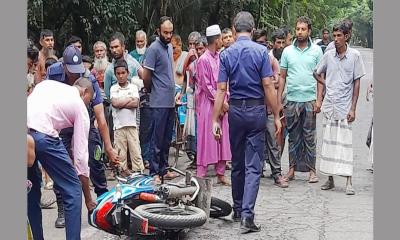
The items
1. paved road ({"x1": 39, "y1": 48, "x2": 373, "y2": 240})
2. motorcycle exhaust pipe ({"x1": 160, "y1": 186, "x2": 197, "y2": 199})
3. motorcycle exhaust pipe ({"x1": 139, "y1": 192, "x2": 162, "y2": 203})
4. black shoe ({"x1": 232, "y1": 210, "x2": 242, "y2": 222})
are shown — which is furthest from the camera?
black shoe ({"x1": 232, "y1": 210, "x2": 242, "y2": 222})

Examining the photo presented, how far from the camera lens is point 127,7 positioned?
12.8m

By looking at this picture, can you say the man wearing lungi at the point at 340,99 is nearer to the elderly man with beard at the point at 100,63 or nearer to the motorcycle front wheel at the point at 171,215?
the motorcycle front wheel at the point at 171,215

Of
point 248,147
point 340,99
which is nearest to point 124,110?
point 248,147

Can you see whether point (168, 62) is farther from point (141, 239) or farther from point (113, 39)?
point (141, 239)

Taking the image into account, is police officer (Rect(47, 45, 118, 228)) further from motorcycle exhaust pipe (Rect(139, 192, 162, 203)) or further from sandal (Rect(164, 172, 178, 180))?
sandal (Rect(164, 172, 178, 180))

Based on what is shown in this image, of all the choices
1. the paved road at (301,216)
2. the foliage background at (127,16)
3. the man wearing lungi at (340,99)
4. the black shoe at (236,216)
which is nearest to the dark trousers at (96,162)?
the paved road at (301,216)

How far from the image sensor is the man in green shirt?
777 cm

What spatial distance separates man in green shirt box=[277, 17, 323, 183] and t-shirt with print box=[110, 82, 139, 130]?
1800mm

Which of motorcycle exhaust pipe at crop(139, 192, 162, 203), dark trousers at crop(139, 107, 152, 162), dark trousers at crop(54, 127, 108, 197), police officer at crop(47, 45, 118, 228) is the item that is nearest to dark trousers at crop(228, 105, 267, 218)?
motorcycle exhaust pipe at crop(139, 192, 162, 203)

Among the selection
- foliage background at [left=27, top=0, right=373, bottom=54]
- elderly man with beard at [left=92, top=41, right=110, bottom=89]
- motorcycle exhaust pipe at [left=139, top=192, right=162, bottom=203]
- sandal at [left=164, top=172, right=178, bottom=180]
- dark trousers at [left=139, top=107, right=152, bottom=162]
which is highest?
foliage background at [left=27, top=0, right=373, bottom=54]

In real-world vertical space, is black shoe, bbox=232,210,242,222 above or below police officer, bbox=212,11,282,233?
below

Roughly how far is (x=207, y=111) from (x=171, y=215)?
291 centimetres

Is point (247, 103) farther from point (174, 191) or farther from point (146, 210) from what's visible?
point (146, 210)

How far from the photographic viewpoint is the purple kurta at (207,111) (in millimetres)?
7910
